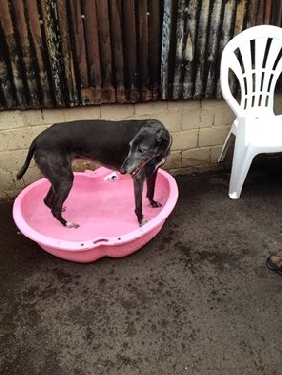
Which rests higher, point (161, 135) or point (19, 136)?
point (161, 135)

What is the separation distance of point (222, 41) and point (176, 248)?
2120mm

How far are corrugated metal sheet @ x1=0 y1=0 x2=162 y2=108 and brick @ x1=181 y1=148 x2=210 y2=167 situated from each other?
38.7 inches

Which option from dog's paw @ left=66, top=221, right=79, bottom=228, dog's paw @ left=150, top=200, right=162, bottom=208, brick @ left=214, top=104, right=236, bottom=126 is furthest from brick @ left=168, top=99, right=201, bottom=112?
dog's paw @ left=66, top=221, right=79, bottom=228

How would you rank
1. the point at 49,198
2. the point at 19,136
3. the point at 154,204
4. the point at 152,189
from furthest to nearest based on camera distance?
the point at 19,136 → the point at 154,204 → the point at 152,189 → the point at 49,198

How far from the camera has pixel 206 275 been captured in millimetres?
2678

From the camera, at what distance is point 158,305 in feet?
8.04

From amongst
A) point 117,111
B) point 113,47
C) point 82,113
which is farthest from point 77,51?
point 117,111

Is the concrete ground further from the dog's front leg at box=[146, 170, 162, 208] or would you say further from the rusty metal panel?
the rusty metal panel

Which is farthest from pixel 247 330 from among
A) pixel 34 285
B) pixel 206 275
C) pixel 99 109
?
pixel 99 109

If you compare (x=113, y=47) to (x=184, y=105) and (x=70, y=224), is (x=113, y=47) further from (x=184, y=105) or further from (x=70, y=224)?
(x=70, y=224)

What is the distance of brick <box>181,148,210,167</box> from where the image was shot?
4.02m

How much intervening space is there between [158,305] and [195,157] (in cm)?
210

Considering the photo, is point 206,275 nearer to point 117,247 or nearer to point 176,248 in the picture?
point 176,248

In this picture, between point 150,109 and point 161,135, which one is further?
point 150,109
